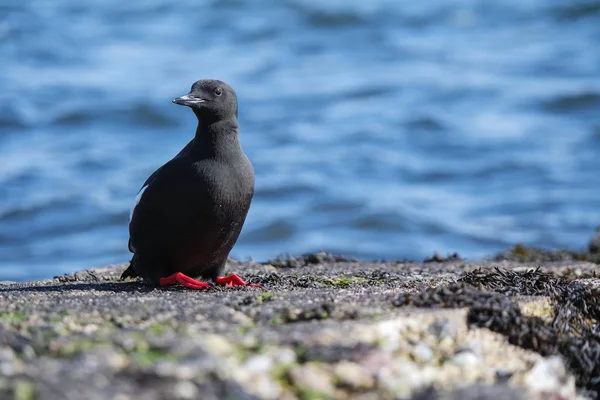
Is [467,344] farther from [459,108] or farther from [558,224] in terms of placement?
[459,108]

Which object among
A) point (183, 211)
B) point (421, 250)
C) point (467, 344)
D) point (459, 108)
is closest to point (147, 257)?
point (183, 211)

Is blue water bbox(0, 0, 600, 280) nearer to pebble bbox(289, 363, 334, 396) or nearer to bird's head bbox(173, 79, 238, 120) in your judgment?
bird's head bbox(173, 79, 238, 120)

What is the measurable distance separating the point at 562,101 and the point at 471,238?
7874 mm

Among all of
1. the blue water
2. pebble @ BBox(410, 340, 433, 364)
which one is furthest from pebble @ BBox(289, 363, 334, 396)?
the blue water

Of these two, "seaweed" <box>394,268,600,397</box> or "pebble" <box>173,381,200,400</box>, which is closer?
"pebble" <box>173,381,200,400</box>

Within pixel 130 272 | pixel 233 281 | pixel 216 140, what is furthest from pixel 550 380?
pixel 130 272

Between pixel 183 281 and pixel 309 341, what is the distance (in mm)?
2412

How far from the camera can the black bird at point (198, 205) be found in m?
6.54

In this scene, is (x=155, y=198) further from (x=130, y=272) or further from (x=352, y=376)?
(x=352, y=376)

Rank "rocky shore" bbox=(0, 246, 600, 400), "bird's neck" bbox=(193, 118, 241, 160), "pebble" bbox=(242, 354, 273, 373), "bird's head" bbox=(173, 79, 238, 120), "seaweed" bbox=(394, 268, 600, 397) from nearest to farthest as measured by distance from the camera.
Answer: "rocky shore" bbox=(0, 246, 600, 400), "pebble" bbox=(242, 354, 273, 373), "seaweed" bbox=(394, 268, 600, 397), "bird's neck" bbox=(193, 118, 241, 160), "bird's head" bbox=(173, 79, 238, 120)

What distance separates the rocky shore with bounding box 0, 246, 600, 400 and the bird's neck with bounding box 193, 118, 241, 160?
1.05 m

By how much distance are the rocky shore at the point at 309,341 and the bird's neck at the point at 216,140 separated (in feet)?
3.45

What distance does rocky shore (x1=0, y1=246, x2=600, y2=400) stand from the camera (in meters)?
3.84

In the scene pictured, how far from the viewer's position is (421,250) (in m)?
14.6
